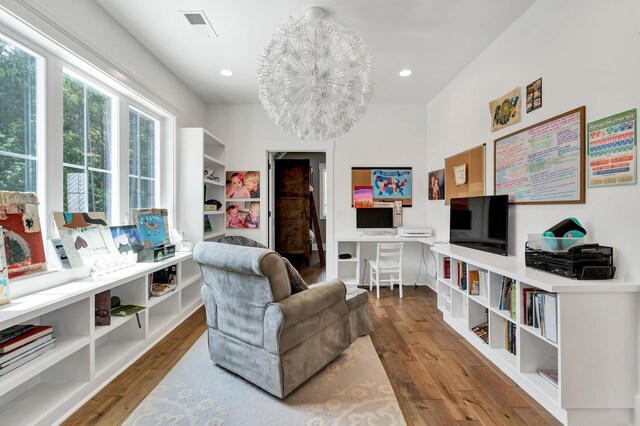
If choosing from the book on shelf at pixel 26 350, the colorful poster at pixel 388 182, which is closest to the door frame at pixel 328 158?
the colorful poster at pixel 388 182

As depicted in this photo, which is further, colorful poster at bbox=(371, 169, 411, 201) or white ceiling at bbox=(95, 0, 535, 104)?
colorful poster at bbox=(371, 169, 411, 201)

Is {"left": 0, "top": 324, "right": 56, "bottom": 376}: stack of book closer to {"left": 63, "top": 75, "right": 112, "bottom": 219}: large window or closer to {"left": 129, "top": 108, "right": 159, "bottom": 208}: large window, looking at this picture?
{"left": 63, "top": 75, "right": 112, "bottom": 219}: large window

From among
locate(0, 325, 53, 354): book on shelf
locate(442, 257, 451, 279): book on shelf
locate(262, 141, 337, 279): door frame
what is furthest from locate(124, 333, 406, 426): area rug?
locate(262, 141, 337, 279): door frame

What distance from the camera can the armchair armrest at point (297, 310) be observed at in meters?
1.65

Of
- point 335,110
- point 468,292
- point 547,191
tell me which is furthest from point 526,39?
point 468,292

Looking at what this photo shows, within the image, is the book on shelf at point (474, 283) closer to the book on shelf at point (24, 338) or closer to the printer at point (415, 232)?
the printer at point (415, 232)

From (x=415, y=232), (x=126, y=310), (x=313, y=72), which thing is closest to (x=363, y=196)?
(x=415, y=232)

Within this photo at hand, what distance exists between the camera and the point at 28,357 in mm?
1491

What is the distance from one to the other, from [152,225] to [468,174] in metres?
3.41

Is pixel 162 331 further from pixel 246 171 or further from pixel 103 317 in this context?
pixel 246 171

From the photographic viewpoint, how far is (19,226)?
1.67 meters

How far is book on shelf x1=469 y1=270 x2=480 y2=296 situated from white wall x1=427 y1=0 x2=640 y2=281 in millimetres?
358

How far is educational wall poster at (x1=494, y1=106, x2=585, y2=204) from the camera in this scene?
187 centimetres

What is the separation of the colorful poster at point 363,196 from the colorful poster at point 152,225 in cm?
257
